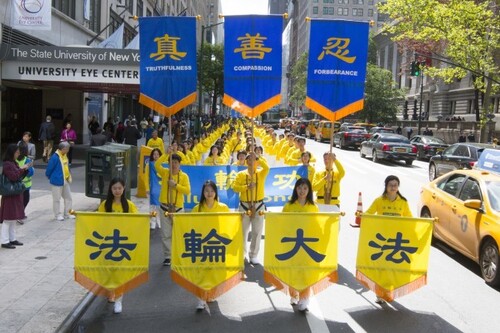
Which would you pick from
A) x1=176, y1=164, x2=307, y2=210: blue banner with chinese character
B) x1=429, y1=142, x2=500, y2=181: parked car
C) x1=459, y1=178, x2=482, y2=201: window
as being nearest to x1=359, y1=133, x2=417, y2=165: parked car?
x1=429, y1=142, x2=500, y2=181: parked car

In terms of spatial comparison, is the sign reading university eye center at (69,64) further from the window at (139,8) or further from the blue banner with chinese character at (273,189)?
the window at (139,8)

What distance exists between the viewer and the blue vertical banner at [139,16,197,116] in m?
8.52

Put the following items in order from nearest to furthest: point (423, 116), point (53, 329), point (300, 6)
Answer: point (53, 329)
point (423, 116)
point (300, 6)

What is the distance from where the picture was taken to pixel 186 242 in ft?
20.5

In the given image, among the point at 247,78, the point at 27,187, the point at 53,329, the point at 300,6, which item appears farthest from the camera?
the point at 300,6

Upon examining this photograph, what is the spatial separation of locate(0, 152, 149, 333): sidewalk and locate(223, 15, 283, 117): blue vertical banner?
362cm

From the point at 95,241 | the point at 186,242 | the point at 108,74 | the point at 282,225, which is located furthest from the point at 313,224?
the point at 108,74

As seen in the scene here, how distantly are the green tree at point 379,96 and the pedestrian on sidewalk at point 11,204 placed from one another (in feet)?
168

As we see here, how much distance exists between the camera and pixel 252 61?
28.1ft

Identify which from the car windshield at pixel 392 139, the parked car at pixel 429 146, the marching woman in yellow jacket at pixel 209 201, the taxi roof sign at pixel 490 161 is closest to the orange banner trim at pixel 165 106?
the marching woman in yellow jacket at pixel 209 201

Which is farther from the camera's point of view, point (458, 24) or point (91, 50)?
point (458, 24)

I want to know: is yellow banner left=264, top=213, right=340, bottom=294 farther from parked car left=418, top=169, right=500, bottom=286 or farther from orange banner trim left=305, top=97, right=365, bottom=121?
orange banner trim left=305, top=97, right=365, bottom=121

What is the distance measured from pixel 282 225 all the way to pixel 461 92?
55073 mm

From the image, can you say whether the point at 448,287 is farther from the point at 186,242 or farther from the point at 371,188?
the point at 371,188
